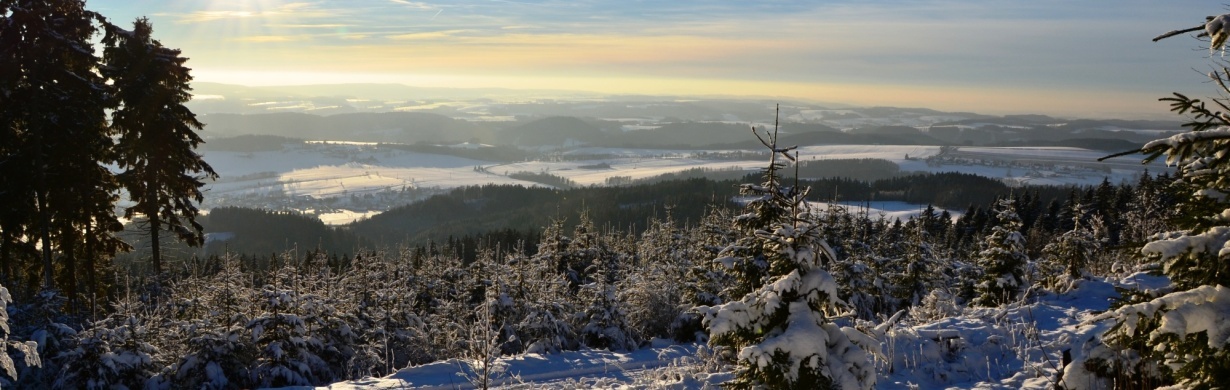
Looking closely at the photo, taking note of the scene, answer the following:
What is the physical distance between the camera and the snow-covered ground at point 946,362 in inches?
379

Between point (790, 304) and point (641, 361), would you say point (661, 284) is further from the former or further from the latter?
point (790, 304)

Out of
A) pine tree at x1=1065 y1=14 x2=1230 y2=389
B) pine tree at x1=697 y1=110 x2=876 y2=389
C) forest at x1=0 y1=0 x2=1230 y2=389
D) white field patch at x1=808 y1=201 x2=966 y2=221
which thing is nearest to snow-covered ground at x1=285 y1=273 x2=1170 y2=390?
forest at x1=0 y1=0 x2=1230 y2=389

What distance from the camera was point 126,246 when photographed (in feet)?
68.2

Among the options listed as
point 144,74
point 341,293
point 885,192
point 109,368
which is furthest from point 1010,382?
point 885,192

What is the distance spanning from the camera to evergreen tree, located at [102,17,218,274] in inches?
774

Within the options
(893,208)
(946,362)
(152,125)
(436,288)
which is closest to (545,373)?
(946,362)

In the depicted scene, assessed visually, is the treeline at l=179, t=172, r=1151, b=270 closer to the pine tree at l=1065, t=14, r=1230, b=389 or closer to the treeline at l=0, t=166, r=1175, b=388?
the treeline at l=0, t=166, r=1175, b=388

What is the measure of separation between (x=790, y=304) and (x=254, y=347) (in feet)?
46.5

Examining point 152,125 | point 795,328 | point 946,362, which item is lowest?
point 946,362

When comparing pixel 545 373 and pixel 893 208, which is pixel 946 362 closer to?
pixel 545 373

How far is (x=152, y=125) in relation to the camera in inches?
785

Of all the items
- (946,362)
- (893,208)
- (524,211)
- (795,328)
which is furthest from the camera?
(524,211)

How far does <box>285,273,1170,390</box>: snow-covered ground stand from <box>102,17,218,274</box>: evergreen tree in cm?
1238

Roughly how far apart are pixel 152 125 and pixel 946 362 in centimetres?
2233
